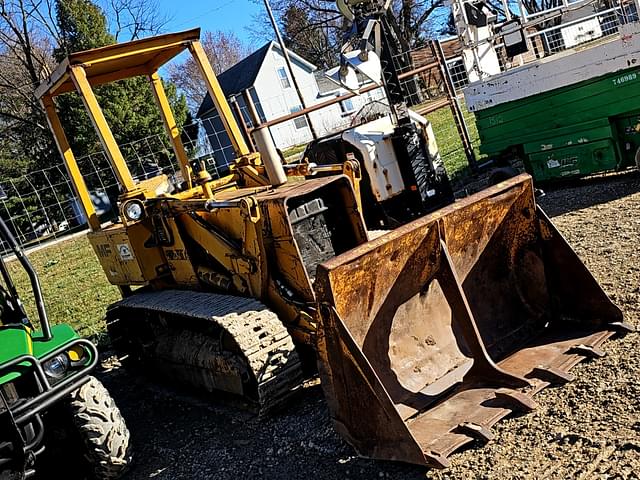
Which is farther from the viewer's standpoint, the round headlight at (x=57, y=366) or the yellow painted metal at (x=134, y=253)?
the yellow painted metal at (x=134, y=253)

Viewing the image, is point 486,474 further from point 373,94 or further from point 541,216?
point 373,94

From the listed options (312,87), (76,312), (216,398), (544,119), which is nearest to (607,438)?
(216,398)

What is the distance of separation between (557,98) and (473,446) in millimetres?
6037

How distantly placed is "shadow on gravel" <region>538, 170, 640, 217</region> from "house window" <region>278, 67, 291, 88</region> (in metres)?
30.3

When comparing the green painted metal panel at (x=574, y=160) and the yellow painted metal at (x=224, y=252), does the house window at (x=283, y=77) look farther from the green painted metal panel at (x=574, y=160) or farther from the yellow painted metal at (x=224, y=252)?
the yellow painted metal at (x=224, y=252)

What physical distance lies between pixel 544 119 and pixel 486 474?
251 inches

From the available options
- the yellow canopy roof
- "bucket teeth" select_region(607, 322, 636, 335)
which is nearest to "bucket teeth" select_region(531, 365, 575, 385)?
"bucket teeth" select_region(607, 322, 636, 335)

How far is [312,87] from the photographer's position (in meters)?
38.9

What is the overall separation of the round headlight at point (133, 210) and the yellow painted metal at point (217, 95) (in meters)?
1.06

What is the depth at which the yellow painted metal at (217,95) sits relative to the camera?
244 inches

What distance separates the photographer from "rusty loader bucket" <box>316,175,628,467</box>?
12.0ft

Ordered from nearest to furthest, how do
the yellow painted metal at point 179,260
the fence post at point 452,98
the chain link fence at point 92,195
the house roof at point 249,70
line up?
the yellow painted metal at point 179,260 < the chain link fence at point 92,195 < the fence post at point 452,98 < the house roof at point 249,70

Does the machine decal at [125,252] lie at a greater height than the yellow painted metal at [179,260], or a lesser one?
greater

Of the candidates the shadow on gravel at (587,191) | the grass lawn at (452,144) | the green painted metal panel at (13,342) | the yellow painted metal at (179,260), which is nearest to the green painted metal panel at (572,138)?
the shadow on gravel at (587,191)
